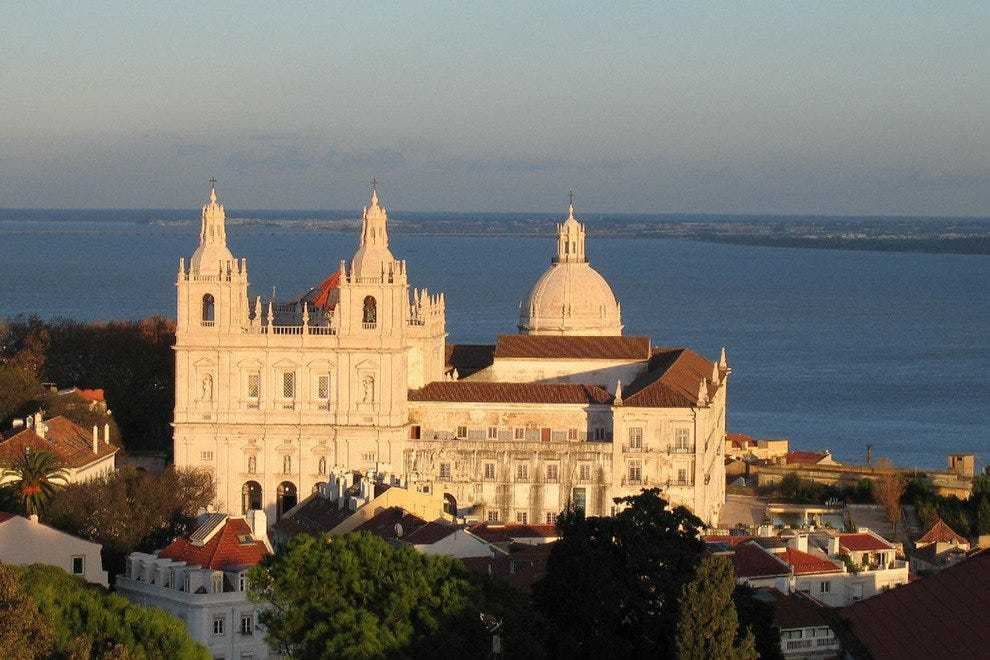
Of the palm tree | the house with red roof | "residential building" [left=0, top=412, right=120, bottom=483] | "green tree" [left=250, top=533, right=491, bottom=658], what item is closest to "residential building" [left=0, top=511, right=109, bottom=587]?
the house with red roof

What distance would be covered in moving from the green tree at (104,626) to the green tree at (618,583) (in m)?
5.98

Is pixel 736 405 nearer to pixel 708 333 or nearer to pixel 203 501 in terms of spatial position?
pixel 708 333

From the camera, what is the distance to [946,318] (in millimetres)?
167000

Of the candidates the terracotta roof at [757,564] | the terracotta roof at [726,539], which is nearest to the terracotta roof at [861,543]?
the terracotta roof at [726,539]

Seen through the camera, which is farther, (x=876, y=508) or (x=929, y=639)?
(x=876, y=508)

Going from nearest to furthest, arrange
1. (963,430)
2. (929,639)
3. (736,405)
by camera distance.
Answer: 1. (929,639)
2. (963,430)
3. (736,405)

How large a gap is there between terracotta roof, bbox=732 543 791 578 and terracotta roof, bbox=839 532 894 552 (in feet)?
11.3

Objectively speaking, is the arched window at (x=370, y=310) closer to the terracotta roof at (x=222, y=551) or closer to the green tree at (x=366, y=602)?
the terracotta roof at (x=222, y=551)

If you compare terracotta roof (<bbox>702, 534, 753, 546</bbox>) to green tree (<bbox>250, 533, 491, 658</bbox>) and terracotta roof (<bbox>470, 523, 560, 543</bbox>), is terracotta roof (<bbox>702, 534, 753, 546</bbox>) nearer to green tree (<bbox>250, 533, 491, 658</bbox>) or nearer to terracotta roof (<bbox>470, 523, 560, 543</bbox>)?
terracotta roof (<bbox>470, 523, 560, 543</bbox>)

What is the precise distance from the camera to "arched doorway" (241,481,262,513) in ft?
218

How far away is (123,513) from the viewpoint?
53.1 metres

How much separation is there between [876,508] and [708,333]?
77.8m

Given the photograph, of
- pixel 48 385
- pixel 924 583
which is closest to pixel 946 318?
pixel 48 385

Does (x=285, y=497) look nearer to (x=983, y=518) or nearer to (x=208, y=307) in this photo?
(x=208, y=307)
